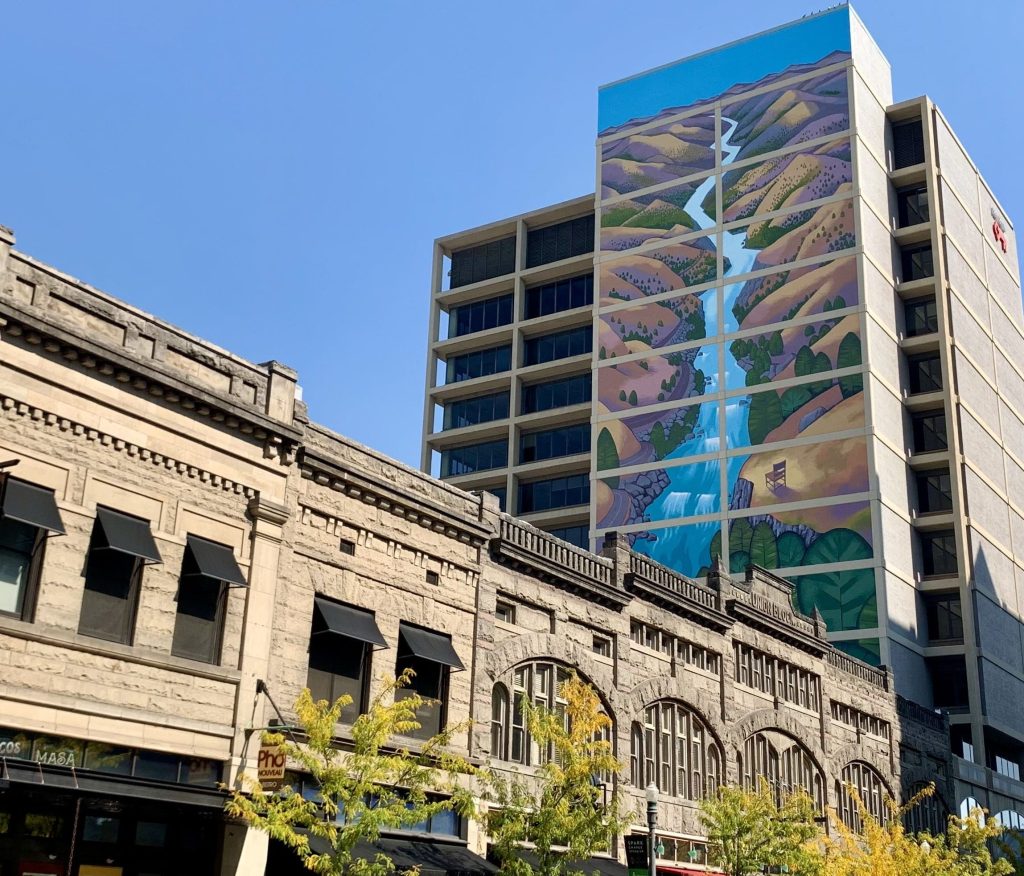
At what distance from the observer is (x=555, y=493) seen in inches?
3725

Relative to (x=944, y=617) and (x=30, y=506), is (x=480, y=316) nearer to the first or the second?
(x=944, y=617)

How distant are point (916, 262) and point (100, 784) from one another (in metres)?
76.1

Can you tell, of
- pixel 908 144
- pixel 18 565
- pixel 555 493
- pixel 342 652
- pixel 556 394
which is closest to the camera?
pixel 18 565

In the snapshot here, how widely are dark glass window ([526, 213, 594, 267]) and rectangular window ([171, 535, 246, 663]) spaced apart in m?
74.2

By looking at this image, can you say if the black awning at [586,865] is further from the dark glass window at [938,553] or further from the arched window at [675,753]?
the dark glass window at [938,553]

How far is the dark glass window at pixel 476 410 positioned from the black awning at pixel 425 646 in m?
66.7

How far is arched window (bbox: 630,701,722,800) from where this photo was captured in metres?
39.7

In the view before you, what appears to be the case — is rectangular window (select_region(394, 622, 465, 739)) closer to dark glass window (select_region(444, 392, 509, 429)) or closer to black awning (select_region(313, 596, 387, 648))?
black awning (select_region(313, 596, 387, 648))

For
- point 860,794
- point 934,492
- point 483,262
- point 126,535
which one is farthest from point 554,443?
point 126,535

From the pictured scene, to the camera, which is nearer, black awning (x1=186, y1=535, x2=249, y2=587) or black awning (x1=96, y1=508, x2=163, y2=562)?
black awning (x1=96, y1=508, x2=163, y2=562)

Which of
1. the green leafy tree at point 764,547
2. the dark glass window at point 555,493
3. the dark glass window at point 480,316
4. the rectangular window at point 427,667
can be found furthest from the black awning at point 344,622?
the dark glass window at point 480,316

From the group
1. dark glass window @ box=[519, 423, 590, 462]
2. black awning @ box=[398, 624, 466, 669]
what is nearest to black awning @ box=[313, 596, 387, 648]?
black awning @ box=[398, 624, 466, 669]

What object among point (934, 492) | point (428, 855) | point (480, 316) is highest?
point (480, 316)

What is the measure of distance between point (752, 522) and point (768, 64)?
112ft
